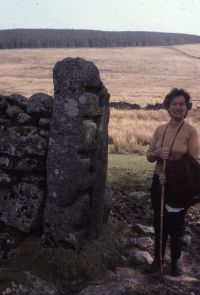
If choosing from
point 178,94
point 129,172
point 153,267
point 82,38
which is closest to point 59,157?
point 178,94

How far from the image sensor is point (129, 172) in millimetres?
13000

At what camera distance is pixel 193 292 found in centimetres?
639

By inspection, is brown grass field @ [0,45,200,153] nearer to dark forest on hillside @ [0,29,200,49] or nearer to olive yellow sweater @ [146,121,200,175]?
dark forest on hillside @ [0,29,200,49]

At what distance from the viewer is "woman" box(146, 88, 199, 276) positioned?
250 inches

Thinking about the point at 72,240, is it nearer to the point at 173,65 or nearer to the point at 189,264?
the point at 189,264

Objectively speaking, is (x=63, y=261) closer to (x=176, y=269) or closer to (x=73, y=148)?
(x=73, y=148)

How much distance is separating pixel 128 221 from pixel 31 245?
2908mm

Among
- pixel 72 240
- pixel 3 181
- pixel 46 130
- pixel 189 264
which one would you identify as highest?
pixel 46 130

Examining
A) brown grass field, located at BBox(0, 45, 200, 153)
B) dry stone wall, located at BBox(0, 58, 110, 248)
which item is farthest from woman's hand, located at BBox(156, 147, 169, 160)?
brown grass field, located at BBox(0, 45, 200, 153)

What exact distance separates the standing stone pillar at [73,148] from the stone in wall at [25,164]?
0.75 feet

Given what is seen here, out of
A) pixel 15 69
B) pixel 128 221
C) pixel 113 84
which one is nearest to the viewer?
pixel 128 221

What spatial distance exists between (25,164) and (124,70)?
9801 cm

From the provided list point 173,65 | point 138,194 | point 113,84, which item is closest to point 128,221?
point 138,194

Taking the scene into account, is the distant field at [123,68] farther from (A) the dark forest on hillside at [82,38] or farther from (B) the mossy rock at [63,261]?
(B) the mossy rock at [63,261]
